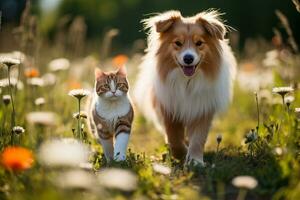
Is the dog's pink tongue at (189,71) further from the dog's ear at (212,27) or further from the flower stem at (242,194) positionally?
the flower stem at (242,194)

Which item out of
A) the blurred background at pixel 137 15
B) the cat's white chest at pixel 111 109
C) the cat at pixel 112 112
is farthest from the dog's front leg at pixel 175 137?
the blurred background at pixel 137 15

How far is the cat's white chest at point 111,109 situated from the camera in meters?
5.09

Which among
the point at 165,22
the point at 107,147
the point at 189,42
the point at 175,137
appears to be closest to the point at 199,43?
the point at 189,42

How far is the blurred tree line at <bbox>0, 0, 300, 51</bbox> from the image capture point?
21453 millimetres

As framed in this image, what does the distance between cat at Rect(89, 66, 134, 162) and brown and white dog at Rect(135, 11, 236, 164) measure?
0.70m

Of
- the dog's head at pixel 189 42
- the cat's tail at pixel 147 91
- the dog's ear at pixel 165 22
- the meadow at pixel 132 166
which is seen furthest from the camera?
the cat's tail at pixel 147 91

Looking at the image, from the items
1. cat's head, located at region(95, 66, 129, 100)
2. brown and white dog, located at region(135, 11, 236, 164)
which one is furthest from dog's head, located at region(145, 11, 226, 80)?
cat's head, located at region(95, 66, 129, 100)

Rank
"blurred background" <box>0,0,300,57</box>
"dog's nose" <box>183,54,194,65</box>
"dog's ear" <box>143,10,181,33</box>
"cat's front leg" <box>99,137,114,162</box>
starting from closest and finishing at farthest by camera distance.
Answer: "cat's front leg" <box>99,137,114,162</box> < "dog's nose" <box>183,54,194,65</box> < "dog's ear" <box>143,10,181,33</box> < "blurred background" <box>0,0,300,57</box>

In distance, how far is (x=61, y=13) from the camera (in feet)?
83.5

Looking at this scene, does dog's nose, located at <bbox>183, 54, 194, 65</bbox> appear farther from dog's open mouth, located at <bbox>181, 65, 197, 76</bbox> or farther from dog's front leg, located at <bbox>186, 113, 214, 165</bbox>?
dog's front leg, located at <bbox>186, 113, 214, 165</bbox>

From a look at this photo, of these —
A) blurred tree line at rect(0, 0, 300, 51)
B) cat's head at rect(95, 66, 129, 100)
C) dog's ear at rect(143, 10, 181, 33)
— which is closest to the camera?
cat's head at rect(95, 66, 129, 100)

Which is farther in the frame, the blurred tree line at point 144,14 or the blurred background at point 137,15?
the blurred tree line at point 144,14

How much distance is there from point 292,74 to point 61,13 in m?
18.0

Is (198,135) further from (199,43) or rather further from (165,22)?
(165,22)
